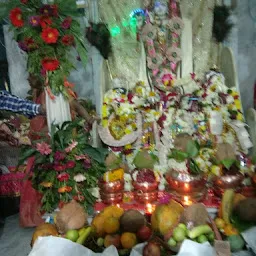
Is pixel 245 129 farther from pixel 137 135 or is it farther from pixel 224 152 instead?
pixel 137 135

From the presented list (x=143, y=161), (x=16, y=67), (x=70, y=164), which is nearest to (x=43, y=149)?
(x=70, y=164)

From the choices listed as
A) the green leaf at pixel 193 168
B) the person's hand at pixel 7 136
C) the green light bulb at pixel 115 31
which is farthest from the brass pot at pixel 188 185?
the green light bulb at pixel 115 31

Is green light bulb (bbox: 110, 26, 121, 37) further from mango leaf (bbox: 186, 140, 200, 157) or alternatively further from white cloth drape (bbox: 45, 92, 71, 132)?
mango leaf (bbox: 186, 140, 200, 157)

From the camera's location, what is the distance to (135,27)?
511 cm

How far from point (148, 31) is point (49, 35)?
227 cm

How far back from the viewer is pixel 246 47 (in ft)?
17.6

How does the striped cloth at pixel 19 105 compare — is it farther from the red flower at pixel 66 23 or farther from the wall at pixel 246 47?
the wall at pixel 246 47

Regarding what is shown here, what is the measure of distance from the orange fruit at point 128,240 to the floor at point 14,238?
1.46 m

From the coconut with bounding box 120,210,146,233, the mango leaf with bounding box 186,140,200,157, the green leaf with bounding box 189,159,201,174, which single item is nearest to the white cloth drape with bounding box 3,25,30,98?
the mango leaf with bounding box 186,140,200,157

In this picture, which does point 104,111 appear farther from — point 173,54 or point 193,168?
point 193,168

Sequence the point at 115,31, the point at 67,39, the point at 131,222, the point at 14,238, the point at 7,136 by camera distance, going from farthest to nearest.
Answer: the point at 115,31, the point at 7,136, the point at 14,238, the point at 67,39, the point at 131,222

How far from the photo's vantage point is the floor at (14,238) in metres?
3.33

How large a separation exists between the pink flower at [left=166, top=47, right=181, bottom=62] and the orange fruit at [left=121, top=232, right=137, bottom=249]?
10.1ft

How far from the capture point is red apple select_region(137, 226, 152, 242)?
2.27m
